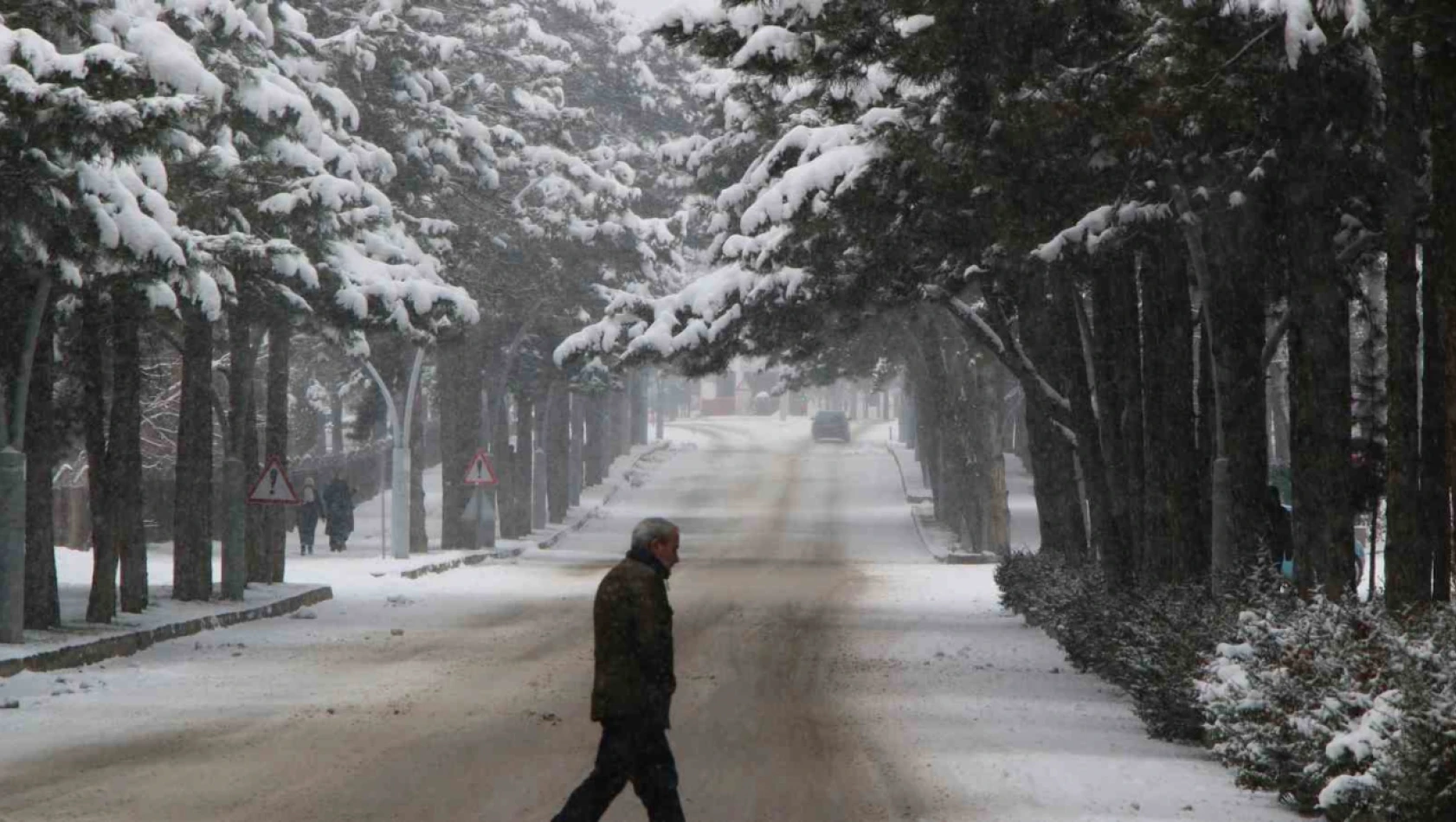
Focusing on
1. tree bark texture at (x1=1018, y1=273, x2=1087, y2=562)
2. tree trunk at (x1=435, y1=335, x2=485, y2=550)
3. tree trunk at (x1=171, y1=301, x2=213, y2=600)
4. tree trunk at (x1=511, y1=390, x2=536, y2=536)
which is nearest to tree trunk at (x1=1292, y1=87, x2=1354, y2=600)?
tree bark texture at (x1=1018, y1=273, x2=1087, y2=562)

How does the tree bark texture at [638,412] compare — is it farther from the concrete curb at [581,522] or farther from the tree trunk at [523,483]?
Answer: the tree trunk at [523,483]

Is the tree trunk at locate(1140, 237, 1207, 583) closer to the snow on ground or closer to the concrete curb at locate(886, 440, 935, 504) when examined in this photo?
the snow on ground

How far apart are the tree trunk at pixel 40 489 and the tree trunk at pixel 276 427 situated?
985 cm

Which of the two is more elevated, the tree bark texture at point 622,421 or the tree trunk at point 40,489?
the tree bark texture at point 622,421

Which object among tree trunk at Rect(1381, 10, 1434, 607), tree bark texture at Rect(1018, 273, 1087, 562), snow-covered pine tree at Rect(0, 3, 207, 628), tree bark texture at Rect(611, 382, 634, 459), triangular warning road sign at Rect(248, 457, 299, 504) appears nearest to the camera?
tree trunk at Rect(1381, 10, 1434, 607)

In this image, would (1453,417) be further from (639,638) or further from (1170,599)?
(639,638)

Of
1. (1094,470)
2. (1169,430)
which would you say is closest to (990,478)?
(1094,470)

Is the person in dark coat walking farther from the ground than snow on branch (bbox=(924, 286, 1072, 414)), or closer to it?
closer to it

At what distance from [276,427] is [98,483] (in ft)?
28.7

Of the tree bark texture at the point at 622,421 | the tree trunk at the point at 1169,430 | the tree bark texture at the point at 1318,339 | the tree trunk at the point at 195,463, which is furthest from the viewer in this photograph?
the tree bark texture at the point at 622,421

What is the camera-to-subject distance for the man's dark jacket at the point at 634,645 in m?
9.64

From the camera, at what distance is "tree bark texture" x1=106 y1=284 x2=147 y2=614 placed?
26.1 metres

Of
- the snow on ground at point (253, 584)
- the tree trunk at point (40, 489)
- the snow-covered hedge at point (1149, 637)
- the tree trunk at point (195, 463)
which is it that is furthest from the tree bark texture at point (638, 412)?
the snow-covered hedge at point (1149, 637)

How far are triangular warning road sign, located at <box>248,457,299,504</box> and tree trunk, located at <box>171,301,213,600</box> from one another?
153 cm
